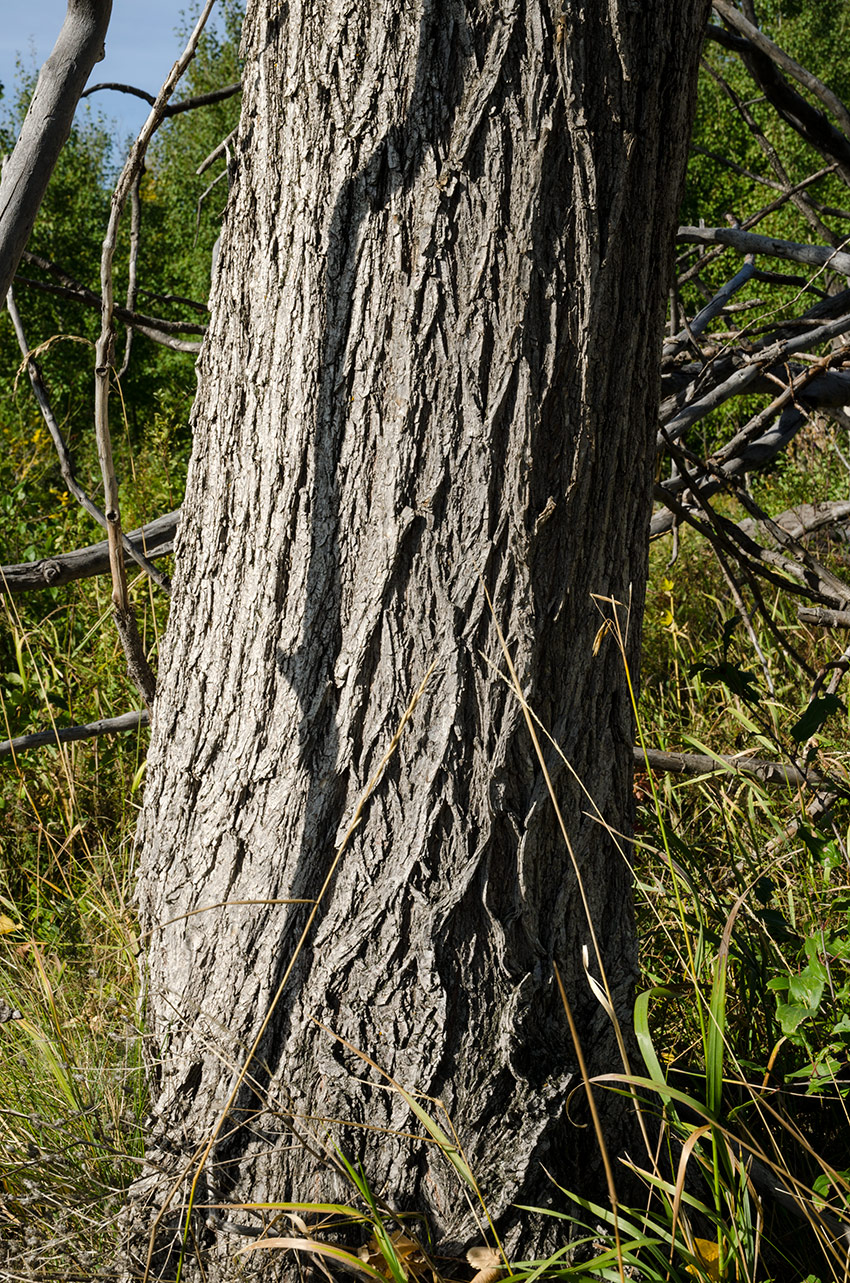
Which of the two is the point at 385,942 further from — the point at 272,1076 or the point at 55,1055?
the point at 55,1055

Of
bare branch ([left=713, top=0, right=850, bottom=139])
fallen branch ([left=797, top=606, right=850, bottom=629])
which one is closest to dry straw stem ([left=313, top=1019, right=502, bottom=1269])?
fallen branch ([left=797, top=606, right=850, bottom=629])

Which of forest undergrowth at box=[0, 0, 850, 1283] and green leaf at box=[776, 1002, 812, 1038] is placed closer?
forest undergrowth at box=[0, 0, 850, 1283]

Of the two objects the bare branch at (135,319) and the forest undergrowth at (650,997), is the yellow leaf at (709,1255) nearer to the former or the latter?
the forest undergrowth at (650,997)

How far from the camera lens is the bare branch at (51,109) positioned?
1022 millimetres

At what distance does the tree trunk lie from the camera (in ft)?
3.79

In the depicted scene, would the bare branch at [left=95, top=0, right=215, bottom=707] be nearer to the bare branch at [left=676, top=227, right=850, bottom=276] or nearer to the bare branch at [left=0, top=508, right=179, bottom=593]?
the bare branch at [left=0, top=508, right=179, bottom=593]

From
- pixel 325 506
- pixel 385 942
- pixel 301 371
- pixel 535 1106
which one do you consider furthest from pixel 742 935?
pixel 301 371

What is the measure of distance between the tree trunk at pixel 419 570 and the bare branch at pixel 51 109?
26cm

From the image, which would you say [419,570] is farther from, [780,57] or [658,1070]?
[780,57]

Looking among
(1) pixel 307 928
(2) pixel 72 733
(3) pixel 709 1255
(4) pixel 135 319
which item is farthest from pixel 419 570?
(2) pixel 72 733

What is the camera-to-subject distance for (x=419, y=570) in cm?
121

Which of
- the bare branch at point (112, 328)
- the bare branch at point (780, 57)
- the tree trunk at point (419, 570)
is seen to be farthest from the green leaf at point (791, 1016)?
the bare branch at point (780, 57)

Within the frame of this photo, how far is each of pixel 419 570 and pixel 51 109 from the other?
68cm

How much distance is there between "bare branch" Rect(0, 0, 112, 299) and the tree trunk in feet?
0.86
